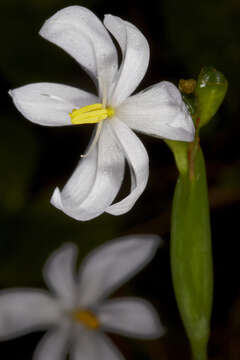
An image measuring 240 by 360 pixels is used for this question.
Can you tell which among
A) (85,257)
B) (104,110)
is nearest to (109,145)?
(104,110)

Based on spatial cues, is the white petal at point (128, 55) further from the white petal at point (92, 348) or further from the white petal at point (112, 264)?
the white petal at point (92, 348)

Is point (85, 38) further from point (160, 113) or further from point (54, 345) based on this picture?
point (54, 345)

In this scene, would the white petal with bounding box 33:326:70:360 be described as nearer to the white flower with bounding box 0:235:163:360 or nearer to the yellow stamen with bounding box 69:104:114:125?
the white flower with bounding box 0:235:163:360

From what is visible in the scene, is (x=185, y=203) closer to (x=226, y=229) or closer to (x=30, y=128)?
(x=226, y=229)

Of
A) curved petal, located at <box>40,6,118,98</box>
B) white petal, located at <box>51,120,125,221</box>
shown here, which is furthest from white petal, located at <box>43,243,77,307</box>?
curved petal, located at <box>40,6,118,98</box>

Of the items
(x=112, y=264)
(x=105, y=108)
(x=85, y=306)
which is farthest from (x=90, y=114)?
(x=85, y=306)

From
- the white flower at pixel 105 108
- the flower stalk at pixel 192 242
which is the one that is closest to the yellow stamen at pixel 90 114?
the white flower at pixel 105 108
